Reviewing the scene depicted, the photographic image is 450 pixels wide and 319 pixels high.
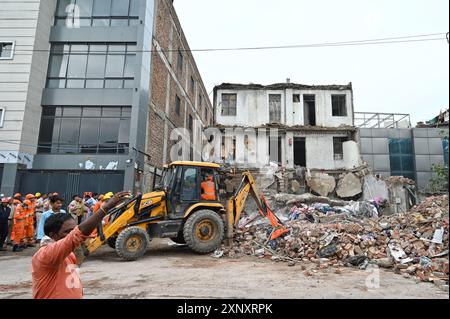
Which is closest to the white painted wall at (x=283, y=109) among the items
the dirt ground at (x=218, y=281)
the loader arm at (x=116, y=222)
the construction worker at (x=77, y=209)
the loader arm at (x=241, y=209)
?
the construction worker at (x=77, y=209)

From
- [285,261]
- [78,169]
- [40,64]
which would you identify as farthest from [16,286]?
[40,64]

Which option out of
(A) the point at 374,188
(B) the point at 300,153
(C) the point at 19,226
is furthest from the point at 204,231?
(B) the point at 300,153

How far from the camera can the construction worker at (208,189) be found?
8625 mm

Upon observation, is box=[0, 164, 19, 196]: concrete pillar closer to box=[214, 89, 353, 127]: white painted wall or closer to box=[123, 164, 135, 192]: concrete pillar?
box=[123, 164, 135, 192]: concrete pillar

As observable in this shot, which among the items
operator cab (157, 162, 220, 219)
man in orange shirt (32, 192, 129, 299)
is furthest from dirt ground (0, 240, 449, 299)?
man in orange shirt (32, 192, 129, 299)

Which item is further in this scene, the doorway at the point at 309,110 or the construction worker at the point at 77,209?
the doorway at the point at 309,110

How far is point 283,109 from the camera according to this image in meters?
20.9

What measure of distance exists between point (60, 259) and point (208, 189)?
263 inches

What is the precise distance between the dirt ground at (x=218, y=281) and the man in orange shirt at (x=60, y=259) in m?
2.57

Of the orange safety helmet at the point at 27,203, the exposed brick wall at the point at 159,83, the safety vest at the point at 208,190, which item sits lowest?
the orange safety helmet at the point at 27,203

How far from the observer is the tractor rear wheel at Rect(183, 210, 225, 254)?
7.82 m

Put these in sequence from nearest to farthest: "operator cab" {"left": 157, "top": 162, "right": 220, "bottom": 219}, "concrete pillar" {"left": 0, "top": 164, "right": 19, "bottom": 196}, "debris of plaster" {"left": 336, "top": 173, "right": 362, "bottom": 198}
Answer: "operator cab" {"left": 157, "top": 162, "right": 220, "bottom": 219} → "concrete pillar" {"left": 0, "top": 164, "right": 19, "bottom": 196} → "debris of plaster" {"left": 336, "top": 173, "right": 362, "bottom": 198}

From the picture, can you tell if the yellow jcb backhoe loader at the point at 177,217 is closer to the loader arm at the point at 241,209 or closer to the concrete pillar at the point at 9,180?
the loader arm at the point at 241,209

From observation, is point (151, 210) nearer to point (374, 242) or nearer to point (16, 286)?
point (16, 286)
